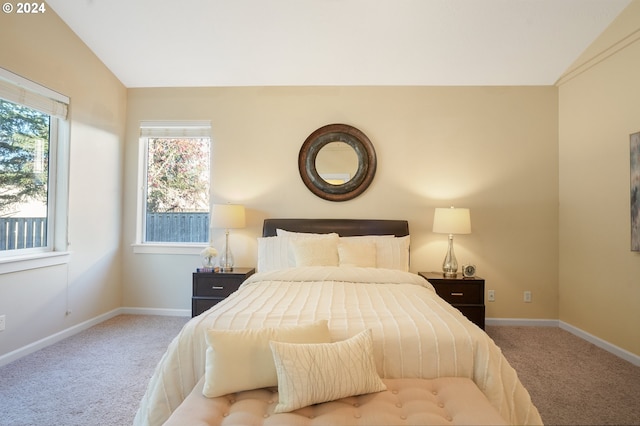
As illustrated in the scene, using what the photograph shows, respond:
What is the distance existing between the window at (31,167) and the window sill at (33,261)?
4.3 inches

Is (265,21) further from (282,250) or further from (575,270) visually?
(575,270)

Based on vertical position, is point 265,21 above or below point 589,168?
above

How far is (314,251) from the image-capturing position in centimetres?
327

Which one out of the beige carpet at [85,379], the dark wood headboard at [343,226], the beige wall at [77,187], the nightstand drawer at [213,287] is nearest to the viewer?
the beige carpet at [85,379]

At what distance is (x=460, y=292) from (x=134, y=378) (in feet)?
9.46

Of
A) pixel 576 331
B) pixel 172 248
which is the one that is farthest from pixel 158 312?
pixel 576 331

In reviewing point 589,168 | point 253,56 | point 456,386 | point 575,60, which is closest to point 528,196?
point 589,168

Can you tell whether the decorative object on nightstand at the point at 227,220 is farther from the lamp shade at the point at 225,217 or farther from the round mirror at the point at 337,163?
the round mirror at the point at 337,163

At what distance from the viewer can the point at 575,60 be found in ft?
11.4

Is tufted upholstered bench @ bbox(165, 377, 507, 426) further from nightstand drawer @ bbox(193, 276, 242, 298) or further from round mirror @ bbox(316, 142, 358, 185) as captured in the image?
round mirror @ bbox(316, 142, 358, 185)

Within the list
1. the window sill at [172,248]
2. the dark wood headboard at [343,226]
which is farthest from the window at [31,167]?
the dark wood headboard at [343,226]

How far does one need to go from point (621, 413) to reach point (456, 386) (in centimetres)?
146

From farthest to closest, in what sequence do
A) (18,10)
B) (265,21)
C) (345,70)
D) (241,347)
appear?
(345,70) < (265,21) < (18,10) < (241,347)

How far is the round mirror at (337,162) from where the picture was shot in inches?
152
